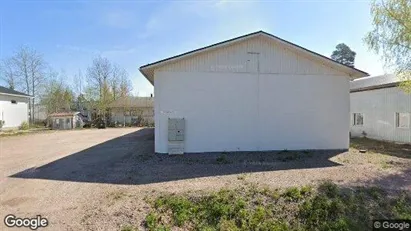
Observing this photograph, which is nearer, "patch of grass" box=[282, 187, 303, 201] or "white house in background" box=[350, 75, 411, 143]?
"patch of grass" box=[282, 187, 303, 201]

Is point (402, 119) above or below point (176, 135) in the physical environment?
above

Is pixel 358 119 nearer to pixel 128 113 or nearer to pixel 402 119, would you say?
pixel 402 119

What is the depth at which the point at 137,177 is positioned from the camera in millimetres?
7551

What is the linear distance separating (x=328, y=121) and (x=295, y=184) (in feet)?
20.3

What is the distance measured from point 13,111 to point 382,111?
33000mm

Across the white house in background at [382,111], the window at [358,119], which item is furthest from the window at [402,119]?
the window at [358,119]

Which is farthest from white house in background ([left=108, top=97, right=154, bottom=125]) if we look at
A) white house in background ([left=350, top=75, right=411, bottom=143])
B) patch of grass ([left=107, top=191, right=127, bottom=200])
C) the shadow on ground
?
patch of grass ([left=107, top=191, right=127, bottom=200])

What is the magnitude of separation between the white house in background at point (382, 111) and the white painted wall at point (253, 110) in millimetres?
4949

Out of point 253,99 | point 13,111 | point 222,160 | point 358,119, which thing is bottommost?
point 222,160

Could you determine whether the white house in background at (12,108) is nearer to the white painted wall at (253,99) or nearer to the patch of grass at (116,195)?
the white painted wall at (253,99)

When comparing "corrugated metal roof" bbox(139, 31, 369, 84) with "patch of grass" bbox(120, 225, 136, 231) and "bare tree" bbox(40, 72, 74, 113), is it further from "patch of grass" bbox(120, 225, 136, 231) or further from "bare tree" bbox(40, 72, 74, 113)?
"bare tree" bbox(40, 72, 74, 113)

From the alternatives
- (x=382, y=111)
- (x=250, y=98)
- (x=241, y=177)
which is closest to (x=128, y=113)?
(x=250, y=98)

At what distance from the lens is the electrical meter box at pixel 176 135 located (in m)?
10.7

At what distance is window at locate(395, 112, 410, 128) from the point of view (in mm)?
14422
